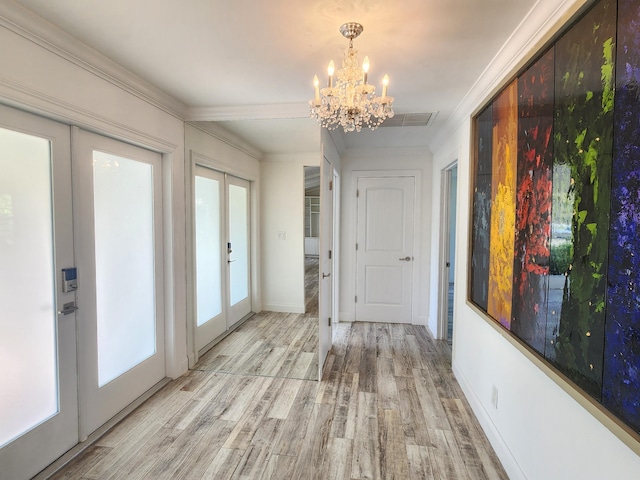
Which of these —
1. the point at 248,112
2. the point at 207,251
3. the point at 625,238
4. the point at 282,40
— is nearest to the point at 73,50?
the point at 282,40

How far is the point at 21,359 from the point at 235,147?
108 inches

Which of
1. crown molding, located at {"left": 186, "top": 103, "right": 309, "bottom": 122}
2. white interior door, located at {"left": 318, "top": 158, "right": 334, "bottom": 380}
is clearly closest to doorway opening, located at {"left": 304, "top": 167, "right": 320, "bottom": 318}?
white interior door, located at {"left": 318, "top": 158, "right": 334, "bottom": 380}

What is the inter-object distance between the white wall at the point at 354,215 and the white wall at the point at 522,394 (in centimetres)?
146

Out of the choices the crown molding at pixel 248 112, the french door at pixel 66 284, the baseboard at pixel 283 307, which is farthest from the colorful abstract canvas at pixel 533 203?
the baseboard at pixel 283 307

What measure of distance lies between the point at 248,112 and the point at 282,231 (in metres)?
1.98

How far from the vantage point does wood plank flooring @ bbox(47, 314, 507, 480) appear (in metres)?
1.88

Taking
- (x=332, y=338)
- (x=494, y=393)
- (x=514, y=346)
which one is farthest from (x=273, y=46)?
(x=332, y=338)

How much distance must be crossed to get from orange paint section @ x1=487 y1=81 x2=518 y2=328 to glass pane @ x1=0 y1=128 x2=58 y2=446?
2613mm

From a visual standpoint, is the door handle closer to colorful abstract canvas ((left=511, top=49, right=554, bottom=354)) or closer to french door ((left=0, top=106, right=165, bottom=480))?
french door ((left=0, top=106, right=165, bottom=480))

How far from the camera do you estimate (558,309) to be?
4.40ft

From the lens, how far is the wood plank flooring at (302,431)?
1.88 metres

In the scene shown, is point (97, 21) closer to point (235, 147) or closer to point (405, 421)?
point (235, 147)

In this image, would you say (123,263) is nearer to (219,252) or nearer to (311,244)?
(219,252)

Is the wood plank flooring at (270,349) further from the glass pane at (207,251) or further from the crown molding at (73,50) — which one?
the crown molding at (73,50)
